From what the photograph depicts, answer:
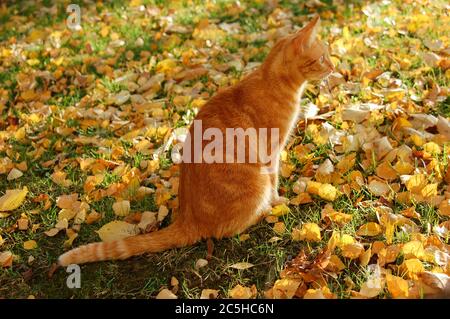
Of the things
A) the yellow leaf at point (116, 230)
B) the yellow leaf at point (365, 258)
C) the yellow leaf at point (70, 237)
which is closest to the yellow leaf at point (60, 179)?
the yellow leaf at point (70, 237)

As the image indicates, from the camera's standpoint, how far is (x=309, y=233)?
108 inches

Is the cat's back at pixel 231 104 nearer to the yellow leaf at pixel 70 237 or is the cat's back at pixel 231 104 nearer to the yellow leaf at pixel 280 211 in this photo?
the yellow leaf at pixel 280 211

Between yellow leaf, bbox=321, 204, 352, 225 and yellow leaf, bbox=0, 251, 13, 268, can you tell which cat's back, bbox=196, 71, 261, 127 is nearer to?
yellow leaf, bbox=321, 204, 352, 225

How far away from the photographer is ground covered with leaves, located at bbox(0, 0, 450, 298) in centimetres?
262

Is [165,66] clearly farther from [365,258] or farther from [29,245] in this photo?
[365,258]

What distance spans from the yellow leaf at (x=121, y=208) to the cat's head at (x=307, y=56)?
1.34m

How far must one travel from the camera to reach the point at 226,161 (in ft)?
9.20

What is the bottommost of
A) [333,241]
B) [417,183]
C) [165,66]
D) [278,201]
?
[333,241]

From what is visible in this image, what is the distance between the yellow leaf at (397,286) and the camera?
2283mm

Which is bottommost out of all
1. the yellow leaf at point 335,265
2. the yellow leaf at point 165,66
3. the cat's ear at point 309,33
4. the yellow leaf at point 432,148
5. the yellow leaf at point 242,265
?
the yellow leaf at point 242,265

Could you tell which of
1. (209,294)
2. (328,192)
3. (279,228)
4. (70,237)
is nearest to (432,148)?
(328,192)

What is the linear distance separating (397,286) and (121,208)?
1.72 m

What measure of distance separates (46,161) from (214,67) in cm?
176

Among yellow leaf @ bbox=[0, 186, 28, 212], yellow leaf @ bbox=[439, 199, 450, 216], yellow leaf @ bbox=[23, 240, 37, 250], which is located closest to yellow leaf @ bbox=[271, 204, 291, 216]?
yellow leaf @ bbox=[439, 199, 450, 216]
